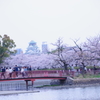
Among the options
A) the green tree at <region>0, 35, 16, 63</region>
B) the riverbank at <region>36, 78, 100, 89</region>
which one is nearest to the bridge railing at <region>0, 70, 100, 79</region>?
the riverbank at <region>36, 78, 100, 89</region>

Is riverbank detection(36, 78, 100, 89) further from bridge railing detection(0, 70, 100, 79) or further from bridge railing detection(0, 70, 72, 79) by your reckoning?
bridge railing detection(0, 70, 72, 79)

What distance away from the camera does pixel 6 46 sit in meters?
57.4

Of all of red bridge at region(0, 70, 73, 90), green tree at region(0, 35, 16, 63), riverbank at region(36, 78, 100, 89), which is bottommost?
riverbank at region(36, 78, 100, 89)

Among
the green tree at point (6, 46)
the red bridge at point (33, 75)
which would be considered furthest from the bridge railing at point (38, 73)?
the green tree at point (6, 46)

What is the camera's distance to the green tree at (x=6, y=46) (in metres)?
55.6

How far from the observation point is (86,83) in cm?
4238

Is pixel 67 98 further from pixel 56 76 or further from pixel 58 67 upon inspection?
pixel 58 67

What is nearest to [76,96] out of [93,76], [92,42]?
[93,76]

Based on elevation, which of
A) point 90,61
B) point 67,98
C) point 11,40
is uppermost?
point 11,40

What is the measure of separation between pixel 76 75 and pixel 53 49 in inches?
560

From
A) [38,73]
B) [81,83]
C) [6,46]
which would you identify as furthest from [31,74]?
[6,46]

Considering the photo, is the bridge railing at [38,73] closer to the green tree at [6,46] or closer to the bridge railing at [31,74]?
the bridge railing at [31,74]

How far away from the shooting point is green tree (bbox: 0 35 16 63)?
5562 centimetres

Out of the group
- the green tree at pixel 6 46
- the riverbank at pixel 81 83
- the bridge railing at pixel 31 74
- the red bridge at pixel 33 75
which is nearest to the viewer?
the red bridge at pixel 33 75
